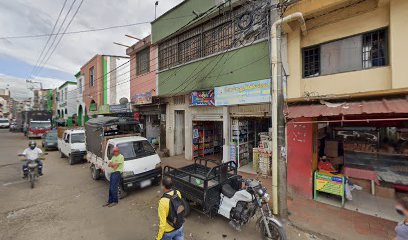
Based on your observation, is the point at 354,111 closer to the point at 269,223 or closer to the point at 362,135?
the point at 269,223

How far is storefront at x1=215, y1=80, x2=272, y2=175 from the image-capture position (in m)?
7.59

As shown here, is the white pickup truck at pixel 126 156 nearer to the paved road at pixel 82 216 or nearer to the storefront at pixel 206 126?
the paved road at pixel 82 216

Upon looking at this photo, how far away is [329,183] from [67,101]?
37475mm

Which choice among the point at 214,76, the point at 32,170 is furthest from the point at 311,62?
the point at 32,170

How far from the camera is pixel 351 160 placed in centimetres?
693

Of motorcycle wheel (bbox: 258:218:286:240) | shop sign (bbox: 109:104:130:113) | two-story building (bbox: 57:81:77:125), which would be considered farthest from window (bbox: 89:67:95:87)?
motorcycle wheel (bbox: 258:218:286:240)

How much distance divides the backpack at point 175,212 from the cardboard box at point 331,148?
257 inches

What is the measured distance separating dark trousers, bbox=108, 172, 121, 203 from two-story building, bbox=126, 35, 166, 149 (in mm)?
6901

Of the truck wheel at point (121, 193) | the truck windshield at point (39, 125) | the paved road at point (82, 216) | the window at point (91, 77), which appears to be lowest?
the paved road at point (82, 216)

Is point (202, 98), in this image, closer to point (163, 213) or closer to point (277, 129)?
point (277, 129)

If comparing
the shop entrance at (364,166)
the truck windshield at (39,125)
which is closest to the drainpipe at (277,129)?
the shop entrance at (364,166)

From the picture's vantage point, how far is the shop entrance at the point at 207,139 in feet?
37.0

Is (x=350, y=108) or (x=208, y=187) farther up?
(x=350, y=108)

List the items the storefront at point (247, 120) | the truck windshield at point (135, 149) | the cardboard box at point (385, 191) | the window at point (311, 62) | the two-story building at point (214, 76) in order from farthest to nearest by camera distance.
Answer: the two-story building at point (214, 76)
the storefront at point (247, 120)
the truck windshield at point (135, 149)
the window at point (311, 62)
the cardboard box at point (385, 191)
